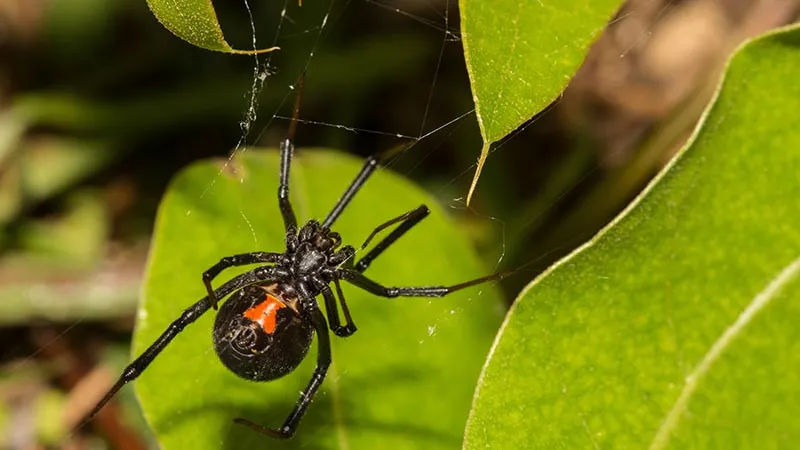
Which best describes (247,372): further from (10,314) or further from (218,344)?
(10,314)

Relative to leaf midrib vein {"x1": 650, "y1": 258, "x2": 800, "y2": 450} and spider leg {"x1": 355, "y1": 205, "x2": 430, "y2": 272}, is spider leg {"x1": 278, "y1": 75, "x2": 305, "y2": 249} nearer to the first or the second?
spider leg {"x1": 355, "y1": 205, "x2": 430, "y2": 272}

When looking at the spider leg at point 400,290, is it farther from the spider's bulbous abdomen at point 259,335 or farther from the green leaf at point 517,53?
the green leaf at point 517,53

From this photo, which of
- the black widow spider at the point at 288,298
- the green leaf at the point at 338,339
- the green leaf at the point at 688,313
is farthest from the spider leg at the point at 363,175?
the green leaf at the point at 688,313

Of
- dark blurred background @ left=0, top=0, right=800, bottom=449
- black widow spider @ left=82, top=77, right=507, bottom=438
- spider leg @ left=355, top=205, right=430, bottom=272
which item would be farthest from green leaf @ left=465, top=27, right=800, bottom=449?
dark blurred background @ left=0, top=0, right=800, bottom=449

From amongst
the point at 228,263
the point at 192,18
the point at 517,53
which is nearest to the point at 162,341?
the point at 228,263

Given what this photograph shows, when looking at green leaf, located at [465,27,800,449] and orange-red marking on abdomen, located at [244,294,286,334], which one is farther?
orange-red marking on abdomen, located at [244,294,286,334]

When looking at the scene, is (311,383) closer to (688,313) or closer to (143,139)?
(688,313)

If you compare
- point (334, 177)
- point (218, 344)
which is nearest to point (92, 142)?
point (334, 177)
